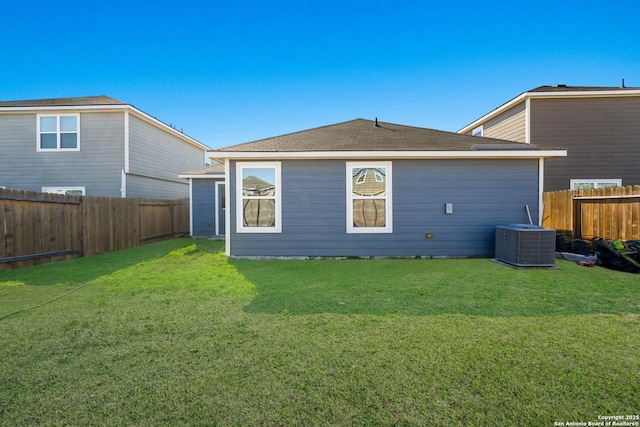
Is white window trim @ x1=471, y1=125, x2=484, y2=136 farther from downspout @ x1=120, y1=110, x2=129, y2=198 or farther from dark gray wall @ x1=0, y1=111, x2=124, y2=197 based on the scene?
dark gray wall @ x1=0, y1=111, x2=124, y2=197

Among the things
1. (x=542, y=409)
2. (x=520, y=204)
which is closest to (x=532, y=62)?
(x=520, y=204)

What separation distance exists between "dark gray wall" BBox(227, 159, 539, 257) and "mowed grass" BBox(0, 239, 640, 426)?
2.36m

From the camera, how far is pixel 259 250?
24.4 ft

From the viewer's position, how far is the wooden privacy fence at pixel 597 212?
668 centimetres

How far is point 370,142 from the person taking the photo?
7730 mm

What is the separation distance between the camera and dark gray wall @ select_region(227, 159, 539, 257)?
738 centimetres

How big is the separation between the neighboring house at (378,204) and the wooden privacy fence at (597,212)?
1.49m

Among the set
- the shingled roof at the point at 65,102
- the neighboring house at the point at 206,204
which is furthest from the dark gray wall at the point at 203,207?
the shingled roof at the point at 65,102

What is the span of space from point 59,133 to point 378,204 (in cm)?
1329

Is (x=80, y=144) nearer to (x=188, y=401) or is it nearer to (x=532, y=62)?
(x=188, y=401)

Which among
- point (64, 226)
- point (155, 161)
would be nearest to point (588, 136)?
point (64, 226)

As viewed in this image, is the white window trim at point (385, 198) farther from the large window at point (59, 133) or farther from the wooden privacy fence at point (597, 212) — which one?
the large window at point (59, 133)

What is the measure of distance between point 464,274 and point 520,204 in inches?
123

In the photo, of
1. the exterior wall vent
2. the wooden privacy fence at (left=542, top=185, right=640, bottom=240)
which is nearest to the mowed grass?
the exterior wall vent
